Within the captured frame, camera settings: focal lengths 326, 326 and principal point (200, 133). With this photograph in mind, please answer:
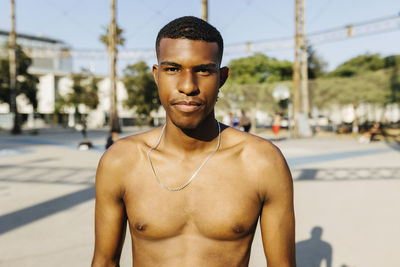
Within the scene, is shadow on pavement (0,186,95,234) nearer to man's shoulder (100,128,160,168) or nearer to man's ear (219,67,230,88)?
man's shoulder (100,128,160,168)

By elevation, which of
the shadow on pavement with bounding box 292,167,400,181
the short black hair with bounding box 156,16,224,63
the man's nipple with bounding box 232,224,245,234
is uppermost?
the short black hair with bounding box 156,16,224,63

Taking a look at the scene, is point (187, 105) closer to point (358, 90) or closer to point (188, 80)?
point (188, 80)

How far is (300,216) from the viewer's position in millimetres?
4789

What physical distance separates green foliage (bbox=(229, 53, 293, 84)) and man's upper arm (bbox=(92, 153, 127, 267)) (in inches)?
1566

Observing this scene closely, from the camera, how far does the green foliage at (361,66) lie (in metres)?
45.6

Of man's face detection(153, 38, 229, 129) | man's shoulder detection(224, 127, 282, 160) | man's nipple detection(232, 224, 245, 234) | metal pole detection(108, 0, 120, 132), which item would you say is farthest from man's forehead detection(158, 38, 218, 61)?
metal pole detection(108, 0, 120, 132)

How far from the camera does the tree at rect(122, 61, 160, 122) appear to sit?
1496 inches

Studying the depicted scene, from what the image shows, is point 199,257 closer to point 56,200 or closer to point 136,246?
point 136,246

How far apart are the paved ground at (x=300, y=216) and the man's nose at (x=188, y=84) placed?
253 cm

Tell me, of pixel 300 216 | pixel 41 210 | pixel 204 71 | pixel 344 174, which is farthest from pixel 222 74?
pixel 344 174

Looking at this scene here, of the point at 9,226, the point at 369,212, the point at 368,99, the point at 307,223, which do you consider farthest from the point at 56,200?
the point at 368,99

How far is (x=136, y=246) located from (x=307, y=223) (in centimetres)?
353

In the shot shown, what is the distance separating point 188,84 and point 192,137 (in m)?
0.31

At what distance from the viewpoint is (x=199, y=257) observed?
4.73 feet
